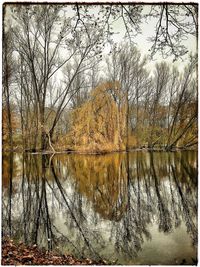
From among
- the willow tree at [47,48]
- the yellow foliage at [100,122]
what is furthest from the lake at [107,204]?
the willow tree at [47,48]

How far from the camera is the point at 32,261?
142 inches

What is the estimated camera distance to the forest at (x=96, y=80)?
414cm

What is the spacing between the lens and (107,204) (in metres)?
4.20

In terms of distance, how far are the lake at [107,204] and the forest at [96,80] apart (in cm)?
23

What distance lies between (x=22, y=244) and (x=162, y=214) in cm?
168

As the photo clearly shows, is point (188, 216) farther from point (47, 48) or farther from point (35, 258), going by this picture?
point (47, 48)

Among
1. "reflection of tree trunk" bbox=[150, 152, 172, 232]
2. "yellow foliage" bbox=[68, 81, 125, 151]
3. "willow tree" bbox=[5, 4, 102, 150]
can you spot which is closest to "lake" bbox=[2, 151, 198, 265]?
"reflection of tree trunk" bbox=[150, 152, 172, 232]

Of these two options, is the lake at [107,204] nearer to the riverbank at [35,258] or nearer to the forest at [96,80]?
the riverbank at [35,258]

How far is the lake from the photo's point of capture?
3.78m

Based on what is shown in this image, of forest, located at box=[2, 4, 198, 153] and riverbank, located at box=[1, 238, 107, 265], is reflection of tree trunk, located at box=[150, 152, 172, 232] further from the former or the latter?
riverbank, located at box=[1, 238, 107, 265]

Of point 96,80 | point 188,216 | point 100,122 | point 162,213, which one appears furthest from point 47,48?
point 188,216

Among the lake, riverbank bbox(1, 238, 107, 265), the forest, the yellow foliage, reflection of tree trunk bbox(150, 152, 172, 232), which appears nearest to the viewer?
riverbank bbox(1, 238, 107, 265)

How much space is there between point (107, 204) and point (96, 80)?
157 centimetres

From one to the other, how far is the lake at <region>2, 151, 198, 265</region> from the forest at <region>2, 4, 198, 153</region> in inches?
9.0
